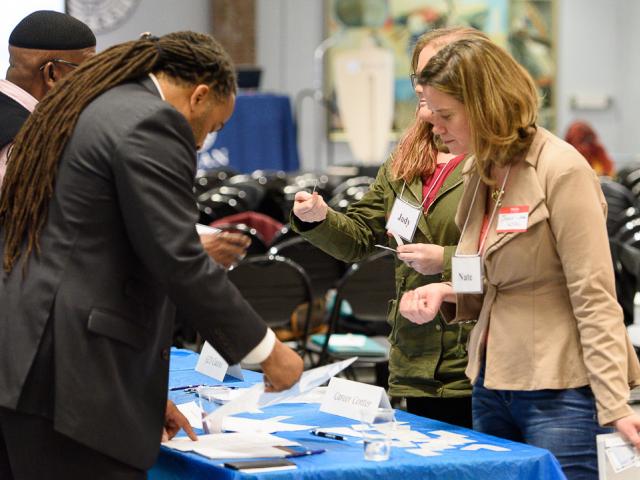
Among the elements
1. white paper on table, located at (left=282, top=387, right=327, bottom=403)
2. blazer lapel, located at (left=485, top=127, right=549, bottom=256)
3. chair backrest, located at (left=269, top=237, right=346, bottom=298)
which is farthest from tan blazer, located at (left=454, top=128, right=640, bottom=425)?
chair backrest, located at (left=269, top=237, right=346, bottom=298)

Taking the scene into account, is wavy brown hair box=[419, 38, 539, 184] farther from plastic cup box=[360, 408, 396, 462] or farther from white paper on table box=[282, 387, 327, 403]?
white paper on table box=[282, 387, 327, 403]

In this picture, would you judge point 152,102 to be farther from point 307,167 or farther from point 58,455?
point 307,167

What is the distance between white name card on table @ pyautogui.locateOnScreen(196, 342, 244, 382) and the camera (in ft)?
10.0

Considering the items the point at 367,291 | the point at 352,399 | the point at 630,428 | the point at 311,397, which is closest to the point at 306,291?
the point at 367,291

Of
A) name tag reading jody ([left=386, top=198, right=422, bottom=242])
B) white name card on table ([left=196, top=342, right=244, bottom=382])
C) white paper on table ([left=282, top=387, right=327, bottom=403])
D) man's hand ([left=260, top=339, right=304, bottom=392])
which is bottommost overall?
white name card on table ([left=196, top=342, right=244, bottom=382])

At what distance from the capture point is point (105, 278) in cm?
199

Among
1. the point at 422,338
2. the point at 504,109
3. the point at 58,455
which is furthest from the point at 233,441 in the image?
the point at 504,109

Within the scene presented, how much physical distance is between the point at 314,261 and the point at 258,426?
331cm

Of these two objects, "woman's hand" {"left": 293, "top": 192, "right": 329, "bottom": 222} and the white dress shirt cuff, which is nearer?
the white dress shirt cuff

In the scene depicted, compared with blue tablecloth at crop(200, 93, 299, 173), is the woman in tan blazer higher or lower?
higher

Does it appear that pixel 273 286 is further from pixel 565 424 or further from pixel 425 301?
pixel 565 424

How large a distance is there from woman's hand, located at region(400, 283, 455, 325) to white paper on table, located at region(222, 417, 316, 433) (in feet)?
1.21

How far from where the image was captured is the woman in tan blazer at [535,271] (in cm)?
220

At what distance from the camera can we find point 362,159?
13.6m
